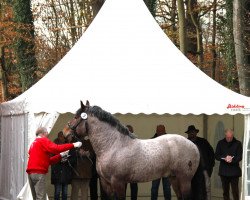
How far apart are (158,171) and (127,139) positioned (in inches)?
28.1

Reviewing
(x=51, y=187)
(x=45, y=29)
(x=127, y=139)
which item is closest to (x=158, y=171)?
(x=127, y=139)

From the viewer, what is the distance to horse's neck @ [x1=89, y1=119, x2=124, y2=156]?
42.5ft

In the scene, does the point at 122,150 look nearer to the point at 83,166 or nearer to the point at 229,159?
the point at 83,166

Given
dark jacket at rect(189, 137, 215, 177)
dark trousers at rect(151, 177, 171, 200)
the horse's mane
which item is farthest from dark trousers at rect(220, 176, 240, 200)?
the horse's mane

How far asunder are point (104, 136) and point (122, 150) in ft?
1.20

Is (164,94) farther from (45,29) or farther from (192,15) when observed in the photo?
(45,29)

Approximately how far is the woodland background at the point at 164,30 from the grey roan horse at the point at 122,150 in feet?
19.8

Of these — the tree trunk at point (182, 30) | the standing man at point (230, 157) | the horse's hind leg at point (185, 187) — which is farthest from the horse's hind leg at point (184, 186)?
the tree trunk at point (182, 30)

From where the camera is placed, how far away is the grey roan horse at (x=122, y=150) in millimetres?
12898

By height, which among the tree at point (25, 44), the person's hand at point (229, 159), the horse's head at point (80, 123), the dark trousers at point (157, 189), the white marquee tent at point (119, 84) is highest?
the tree at point (25, 44)

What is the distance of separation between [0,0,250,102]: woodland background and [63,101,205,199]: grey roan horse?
602 cm

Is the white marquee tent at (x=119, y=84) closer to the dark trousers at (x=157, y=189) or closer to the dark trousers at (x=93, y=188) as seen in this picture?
the dark trousers at (x=93, y=188)

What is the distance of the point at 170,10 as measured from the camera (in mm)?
32250

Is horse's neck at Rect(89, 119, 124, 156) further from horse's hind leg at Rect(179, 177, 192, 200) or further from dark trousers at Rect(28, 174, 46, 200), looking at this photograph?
horse's hind leg at Rect(179, 177, 192, 200)
